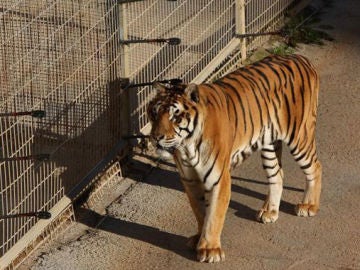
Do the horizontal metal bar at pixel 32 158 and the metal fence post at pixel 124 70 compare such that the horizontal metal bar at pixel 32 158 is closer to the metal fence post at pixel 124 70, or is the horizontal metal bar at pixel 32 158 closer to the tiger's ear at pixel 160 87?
the tiger's ear at pixel 160 87

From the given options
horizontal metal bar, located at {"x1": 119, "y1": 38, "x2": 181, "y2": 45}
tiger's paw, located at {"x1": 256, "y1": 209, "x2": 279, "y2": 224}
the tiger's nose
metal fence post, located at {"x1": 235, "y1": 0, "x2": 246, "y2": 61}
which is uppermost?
horizontal metal bar, located at {"x1": 119, "y1": 38, "x2": 181, "y2": 45}

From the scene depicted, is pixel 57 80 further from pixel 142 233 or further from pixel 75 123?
pixel 142 233

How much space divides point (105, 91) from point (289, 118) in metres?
1.53

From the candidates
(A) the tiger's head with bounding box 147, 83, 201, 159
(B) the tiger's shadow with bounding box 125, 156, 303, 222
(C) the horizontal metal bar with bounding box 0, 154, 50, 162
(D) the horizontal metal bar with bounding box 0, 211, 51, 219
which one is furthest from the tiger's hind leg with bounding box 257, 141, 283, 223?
(C) the horizontal metal bar with bounding box 0, 154, 50, 162

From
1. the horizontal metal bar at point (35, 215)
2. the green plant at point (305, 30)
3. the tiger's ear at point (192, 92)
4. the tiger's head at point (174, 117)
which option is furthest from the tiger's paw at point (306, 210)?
the green plant at point (305, 30)

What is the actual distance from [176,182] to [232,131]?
140 centimetres

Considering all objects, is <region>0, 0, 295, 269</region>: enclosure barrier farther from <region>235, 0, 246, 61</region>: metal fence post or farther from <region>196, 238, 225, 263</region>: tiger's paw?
<region>196, 238, 225, 263</region>: tiger's paw

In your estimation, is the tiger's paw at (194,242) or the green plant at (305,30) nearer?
the tiger's paw at (194,242)

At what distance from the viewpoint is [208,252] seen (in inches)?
313

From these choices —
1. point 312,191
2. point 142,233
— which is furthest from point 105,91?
point 312,191

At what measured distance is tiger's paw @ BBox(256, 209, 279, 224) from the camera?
28.0 feet

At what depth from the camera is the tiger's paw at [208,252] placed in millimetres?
7953

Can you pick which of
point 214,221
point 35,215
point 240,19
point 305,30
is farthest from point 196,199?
point 305,30

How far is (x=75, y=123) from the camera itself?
8.62m
